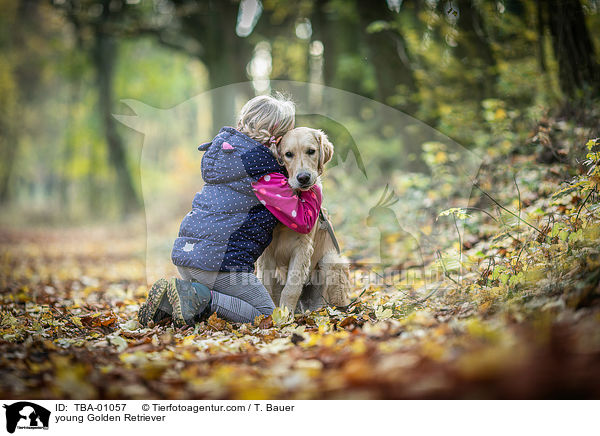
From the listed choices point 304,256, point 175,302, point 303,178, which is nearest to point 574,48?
point 303,178

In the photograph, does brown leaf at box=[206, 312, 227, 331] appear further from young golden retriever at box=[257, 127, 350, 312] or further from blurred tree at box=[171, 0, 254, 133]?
blurred tree at box=[171, 0, 254, 133]

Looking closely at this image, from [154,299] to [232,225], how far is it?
2.57ft

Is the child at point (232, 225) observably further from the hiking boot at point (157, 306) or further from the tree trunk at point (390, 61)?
the tree trunk at point (390, 61)

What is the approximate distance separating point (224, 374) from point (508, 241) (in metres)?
2.91

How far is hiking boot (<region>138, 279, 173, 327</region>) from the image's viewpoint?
332 centimetres

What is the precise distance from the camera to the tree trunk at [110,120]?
1727 centimetres

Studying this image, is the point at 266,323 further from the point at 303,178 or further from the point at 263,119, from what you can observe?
the point at 263,119

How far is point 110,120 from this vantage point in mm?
17438

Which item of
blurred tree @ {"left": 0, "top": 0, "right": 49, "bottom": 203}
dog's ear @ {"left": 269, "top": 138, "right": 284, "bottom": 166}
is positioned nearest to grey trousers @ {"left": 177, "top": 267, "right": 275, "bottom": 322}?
dog's ear @ {"left": 269, "top": 138, "right": 284, "bottom": 166}

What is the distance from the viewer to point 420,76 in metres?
8.71

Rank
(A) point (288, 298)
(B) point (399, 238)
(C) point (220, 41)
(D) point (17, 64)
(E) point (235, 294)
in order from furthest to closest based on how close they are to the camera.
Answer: (D) point (17, 64) → (C) point (220, 41) → (B) point (399, 238) → (A) point (288, 298) → (E) point (235, 294)

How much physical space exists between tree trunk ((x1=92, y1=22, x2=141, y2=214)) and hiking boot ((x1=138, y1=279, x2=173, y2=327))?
14926 millimetres
